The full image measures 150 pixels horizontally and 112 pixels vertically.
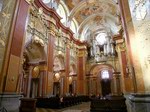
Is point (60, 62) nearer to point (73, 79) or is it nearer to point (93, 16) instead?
point (73, 79)

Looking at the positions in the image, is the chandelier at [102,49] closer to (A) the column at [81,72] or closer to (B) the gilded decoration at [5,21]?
(A) the column at [81,72]

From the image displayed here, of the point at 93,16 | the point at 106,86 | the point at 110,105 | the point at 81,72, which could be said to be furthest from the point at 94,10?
the point at 110,105

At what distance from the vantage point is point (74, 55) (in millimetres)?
17500

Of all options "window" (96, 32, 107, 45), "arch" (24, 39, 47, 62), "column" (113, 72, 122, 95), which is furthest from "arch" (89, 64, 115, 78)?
"arch" (24, 39, 47, 62)

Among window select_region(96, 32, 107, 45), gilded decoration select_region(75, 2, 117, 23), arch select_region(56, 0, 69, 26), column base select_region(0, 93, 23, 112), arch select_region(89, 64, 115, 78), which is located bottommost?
column base select_region(0, 93, 23, 112)

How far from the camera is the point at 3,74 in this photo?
5.93 m

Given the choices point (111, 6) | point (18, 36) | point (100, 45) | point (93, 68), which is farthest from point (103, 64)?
point (18, 36)

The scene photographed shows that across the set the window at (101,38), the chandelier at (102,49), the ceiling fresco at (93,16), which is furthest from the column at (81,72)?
the window at (101,38)

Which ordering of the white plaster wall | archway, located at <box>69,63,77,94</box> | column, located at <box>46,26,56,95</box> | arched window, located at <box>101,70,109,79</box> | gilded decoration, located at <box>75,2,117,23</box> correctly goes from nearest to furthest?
the white plaster wall < column, located at <box>46,26,56,95</box> < gilded decoration, located at <box>75,2,117,23</box> < archway, located at <box>69,63,77,94</box> < arched window, located at <box>101,70,109,79</box>

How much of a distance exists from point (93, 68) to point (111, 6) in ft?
27.8

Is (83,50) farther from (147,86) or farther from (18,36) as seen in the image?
(147,86)

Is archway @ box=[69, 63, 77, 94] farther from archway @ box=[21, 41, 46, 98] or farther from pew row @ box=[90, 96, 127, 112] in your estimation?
pew row @ box=[90, 96, 127, 112]

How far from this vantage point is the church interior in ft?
16.5

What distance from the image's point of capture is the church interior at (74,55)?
A: 5028 millimetres
